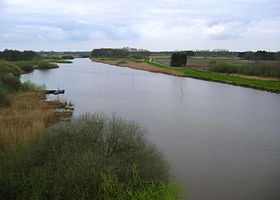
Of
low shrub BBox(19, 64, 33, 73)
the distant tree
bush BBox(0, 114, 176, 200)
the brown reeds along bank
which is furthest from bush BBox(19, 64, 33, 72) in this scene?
bush BBox(0, 114, 176, 200)

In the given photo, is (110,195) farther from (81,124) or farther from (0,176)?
(81,124)

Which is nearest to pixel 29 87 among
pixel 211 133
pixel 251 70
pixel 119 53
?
pixel 211 133

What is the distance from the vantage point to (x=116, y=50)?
366 ft

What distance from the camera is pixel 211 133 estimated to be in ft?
49.5

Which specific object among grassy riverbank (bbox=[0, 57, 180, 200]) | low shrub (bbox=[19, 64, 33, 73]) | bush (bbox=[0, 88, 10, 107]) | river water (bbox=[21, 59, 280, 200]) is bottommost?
river water (bbox=[21, 59, 280, 200])

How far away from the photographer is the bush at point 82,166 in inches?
239

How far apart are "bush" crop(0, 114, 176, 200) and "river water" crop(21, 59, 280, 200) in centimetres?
234

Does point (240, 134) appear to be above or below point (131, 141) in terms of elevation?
below

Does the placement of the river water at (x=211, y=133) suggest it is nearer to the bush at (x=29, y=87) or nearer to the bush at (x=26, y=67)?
the bush at (x=29, y=87)

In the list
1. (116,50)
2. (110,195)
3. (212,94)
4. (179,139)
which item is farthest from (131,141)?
(116,50)

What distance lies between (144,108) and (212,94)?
31.3 feet

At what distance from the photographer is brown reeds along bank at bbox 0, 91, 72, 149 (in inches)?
408

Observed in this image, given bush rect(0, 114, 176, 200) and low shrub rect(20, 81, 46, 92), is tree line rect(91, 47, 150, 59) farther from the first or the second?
bush rect(0, 114, 176, 200)

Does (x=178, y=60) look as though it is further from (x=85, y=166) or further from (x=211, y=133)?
(x=85, y=166)
